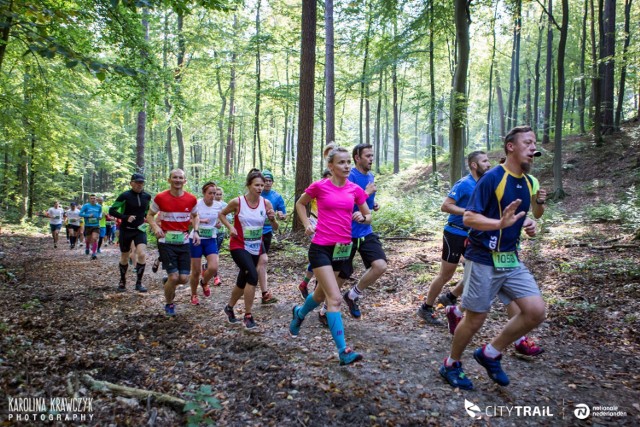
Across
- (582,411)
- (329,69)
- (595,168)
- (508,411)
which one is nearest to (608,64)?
(595,168)

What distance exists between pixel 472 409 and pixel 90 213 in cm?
1355

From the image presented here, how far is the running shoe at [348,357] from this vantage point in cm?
374

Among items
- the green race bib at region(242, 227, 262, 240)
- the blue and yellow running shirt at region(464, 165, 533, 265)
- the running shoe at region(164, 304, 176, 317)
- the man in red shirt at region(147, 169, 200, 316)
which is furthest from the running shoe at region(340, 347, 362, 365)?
the running shoe at region(164, 304, 176, 317)

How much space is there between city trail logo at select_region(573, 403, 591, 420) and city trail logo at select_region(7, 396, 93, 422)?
12.7ft

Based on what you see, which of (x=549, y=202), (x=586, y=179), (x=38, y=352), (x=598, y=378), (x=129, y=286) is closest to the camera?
(x=598, y=378)

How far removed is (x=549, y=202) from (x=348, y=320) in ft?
41.5

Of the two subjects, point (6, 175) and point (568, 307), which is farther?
point (6, 175)

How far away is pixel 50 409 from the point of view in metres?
2.85

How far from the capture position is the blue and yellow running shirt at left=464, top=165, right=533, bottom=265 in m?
3.25

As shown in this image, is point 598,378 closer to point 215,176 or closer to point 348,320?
point 348,320

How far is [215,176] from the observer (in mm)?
15773

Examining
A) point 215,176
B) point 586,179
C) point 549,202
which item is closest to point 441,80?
point 586,179

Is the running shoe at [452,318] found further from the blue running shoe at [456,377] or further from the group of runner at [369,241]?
the blue running shoe at [456,377]

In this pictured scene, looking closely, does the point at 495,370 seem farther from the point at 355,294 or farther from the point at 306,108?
the point at 306,108
